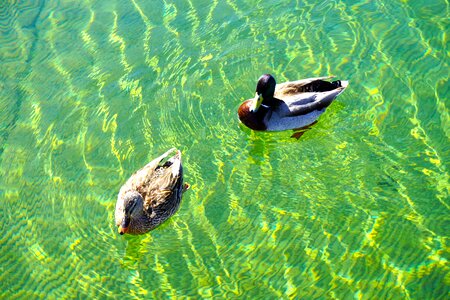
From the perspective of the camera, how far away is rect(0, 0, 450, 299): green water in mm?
6379

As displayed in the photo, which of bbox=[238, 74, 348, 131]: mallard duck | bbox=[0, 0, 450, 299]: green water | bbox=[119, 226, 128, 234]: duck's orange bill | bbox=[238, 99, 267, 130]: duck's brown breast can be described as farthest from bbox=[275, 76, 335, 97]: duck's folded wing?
bbox=[119, 226, 128, 234]: duck's orange bill

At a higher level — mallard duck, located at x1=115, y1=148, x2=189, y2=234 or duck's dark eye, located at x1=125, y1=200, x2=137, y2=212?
duck's dark eye, located at x1=125, y1=200, x2=137, y2=212

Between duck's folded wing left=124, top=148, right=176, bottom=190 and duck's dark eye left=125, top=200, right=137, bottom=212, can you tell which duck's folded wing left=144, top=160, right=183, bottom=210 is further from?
duck's dark eye left=125, top=200, right=137, bottom=212

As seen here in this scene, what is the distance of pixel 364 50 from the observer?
8859 millimetres

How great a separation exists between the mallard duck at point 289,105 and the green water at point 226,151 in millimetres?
192

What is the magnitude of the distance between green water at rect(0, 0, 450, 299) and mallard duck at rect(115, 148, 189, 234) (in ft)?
0.58

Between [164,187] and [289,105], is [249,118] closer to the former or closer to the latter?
[289,105]

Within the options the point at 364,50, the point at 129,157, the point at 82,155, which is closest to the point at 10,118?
the point at 82,155

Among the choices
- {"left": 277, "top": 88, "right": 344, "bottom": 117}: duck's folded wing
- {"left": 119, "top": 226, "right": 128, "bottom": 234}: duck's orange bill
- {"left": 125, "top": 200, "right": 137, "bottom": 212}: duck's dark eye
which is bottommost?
{"left": 277, "top": 88, "right": 344, "bottom": 117}: duck's folded wing

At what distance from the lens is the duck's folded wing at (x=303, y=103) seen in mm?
7860

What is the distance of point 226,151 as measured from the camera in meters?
7.66

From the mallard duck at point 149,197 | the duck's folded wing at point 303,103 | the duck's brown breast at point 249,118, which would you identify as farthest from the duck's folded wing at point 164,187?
the duck's folded wing at point 303,103

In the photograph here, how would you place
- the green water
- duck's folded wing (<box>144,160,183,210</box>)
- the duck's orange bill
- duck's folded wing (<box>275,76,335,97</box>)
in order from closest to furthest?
the green water, the duck's orange bill, duck's folded wing (<box>144,160,183,210</box>), duck's folded wing (<box>275,76,335,97</box>)

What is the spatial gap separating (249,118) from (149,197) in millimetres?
1717
